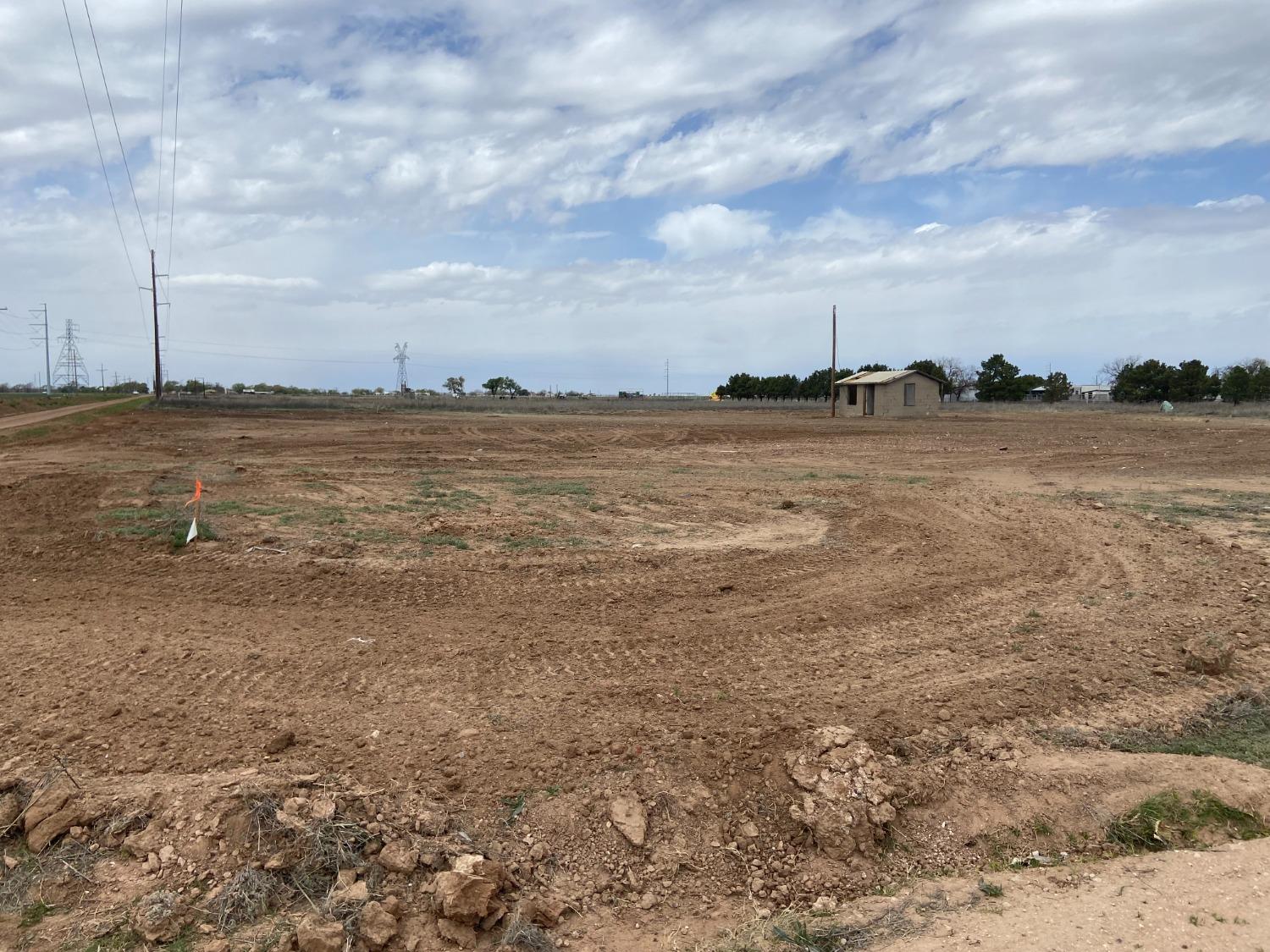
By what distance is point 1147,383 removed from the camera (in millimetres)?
64875

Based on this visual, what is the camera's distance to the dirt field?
400 cm

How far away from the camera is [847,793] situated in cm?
445

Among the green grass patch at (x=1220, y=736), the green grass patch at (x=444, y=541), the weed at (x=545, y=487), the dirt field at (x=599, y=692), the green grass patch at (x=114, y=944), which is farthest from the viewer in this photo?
the weed at (x=545, y=487)

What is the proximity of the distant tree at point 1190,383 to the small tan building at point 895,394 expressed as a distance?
2289 cm

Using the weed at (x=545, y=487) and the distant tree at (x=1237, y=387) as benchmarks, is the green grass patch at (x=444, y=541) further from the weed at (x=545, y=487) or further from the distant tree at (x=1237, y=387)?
the distant tree at (x=1237, y=387)

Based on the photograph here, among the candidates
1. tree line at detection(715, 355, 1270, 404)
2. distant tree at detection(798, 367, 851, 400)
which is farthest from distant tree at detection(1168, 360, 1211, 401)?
distant tree at detection(798, 367, 851, 400)

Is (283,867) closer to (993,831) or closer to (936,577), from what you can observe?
(993,831)

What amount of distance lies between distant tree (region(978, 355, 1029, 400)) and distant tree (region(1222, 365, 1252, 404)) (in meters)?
15.2

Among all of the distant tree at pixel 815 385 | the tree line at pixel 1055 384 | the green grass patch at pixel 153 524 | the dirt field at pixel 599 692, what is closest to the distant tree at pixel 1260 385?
the tree line at pixel 1055 384

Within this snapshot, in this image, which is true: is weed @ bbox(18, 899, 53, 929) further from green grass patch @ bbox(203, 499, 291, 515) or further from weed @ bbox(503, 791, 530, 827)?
green grass patch @ bbox(203, 499, 291, 515)

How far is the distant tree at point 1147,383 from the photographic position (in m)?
63.4

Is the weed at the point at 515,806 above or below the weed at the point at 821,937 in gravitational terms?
above

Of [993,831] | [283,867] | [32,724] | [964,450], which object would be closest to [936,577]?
[993,831]

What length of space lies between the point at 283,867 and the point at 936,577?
7.22 m
